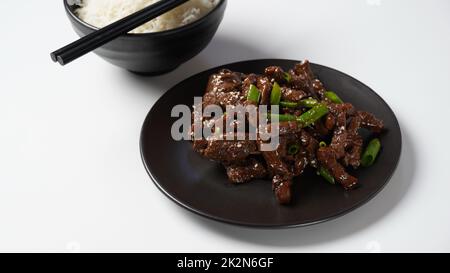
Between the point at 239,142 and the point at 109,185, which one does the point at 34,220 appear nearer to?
the point at 109,185

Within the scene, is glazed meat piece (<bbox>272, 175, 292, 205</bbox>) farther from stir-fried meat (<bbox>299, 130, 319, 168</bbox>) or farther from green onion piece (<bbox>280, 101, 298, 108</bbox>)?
green onion piece (<bbox>280, 101, 298, 108</bbox>)

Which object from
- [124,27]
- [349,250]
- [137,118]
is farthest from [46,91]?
[349,250]

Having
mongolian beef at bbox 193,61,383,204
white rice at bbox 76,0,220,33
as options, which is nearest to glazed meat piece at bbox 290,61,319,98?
mongolian beef at bbox 193,61,383,204

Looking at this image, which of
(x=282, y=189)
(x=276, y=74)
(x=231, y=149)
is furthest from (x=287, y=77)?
(x=282, y=189)

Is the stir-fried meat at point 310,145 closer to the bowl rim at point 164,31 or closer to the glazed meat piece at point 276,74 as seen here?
the glazed meat piece at point 276,74

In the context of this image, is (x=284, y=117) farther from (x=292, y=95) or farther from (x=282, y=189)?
(x=282, y=189)
